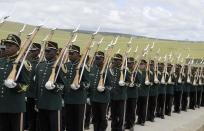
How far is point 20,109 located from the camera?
7840 millimetres

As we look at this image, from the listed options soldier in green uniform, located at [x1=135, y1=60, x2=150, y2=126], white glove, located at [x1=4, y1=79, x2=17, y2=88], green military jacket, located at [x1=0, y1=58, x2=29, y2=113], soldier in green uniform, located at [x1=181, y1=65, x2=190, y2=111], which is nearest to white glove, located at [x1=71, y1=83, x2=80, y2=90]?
green military jacket, located at [x1=0, y1=58, x2=29, y2=113]

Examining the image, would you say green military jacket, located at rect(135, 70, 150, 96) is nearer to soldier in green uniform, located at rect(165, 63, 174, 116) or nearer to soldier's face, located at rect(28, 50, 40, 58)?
soldier in green uniform, located at rect(165, 63, 174, 116)

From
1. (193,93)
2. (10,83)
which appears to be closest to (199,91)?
(193,93)

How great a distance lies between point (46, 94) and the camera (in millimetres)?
8586

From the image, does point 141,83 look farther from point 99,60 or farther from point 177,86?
point 177,86

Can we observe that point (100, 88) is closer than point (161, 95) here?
Yes

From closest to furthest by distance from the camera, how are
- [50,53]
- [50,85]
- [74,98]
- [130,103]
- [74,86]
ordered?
1. [50,85]
2. [50,53]
3. [74,86]
4. [74,98]
5. [130,103]

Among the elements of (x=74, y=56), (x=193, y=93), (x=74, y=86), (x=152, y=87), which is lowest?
(x=193, y=93)

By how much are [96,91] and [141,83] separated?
10.7 ft

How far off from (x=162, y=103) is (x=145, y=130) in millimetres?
3497

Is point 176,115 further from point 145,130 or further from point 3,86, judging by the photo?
point 3,86

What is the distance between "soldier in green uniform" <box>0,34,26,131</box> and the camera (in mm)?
7676

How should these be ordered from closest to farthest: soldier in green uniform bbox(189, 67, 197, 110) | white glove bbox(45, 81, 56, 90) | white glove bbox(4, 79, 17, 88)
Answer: white glove bbox(4, 79, 17, 88), white glove bbox(45, 81, 56, 90), soldier in green uniform bbox(189, 67, 197, 110)

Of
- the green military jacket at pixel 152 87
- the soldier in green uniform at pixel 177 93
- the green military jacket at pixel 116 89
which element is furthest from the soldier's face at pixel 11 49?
the soldier in green uniform at pixel 177 93
